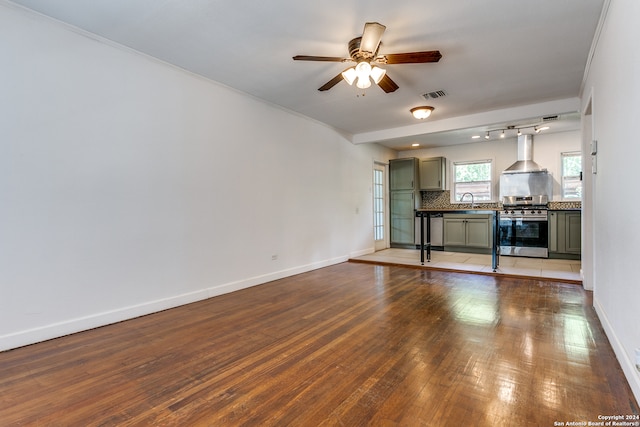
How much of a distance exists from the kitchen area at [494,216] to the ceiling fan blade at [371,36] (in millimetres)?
3334

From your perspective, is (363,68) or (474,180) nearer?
(363,68)

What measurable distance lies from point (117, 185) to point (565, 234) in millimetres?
7120

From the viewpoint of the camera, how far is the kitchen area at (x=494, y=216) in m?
5.46

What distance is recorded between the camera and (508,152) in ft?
22.1

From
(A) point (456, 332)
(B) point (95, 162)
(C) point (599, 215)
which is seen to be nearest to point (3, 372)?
(B) point (95, 162)

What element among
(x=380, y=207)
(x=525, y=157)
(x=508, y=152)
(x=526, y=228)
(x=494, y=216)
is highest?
(x=508, y=152)

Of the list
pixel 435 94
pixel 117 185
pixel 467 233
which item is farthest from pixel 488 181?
pixel 117 185

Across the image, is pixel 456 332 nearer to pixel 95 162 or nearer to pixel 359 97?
Result: pixel 359 97

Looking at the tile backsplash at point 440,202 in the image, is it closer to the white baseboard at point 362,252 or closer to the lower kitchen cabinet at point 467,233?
the lower kitchen cabinet at point 467,233

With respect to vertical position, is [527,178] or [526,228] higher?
[527,178]

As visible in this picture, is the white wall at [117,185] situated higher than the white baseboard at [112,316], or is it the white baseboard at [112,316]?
the white wall at [117,185]

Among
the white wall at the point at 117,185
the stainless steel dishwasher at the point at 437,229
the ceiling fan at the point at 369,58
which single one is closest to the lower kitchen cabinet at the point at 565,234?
the stainless steel dishwasher at the point at 437,229

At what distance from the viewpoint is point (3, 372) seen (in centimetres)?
201

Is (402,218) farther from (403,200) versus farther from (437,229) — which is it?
(437,229)
